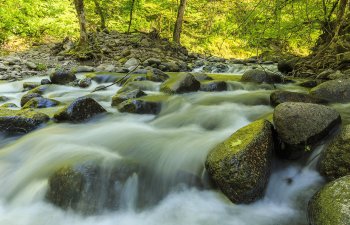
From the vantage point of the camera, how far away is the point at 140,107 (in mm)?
5359

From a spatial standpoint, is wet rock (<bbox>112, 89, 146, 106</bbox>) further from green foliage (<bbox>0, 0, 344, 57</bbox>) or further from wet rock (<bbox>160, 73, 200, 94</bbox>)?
green foliage (<bbox>0, 0, 344, 57</bbox>)

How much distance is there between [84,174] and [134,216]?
0.63 meters

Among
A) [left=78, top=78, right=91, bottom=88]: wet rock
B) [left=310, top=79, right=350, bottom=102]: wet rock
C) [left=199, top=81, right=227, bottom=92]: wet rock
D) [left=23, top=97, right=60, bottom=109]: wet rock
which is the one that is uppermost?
[left=310, top=79, right=350, bottom=102]: wet rock

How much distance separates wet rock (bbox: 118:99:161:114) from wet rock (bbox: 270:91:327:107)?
6.27 feet

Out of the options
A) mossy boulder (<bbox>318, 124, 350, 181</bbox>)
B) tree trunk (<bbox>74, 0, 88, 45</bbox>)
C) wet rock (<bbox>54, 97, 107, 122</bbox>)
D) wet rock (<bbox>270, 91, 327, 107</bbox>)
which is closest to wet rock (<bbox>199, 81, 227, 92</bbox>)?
wet rock (<bbox>270, 91, 327, 107</bbox>)

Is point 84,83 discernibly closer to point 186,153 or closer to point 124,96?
point 124,96

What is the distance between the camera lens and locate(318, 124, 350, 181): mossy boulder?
288 centimetres

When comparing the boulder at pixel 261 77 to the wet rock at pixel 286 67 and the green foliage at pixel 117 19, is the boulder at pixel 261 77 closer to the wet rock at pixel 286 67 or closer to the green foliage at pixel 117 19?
the wet rock at pixel 286 67

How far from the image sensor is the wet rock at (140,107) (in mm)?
5332

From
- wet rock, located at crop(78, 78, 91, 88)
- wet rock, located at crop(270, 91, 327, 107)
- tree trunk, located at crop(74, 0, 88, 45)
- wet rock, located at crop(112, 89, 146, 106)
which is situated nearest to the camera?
wet rock, located at crop(270, 91, 327, 107)

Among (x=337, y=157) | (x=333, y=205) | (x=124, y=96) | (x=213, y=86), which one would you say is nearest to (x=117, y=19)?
(x=213, y=86)

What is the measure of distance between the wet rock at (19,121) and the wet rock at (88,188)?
161 centimetres

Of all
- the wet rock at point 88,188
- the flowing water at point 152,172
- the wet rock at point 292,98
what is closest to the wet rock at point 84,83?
the flowing water at point 152,172

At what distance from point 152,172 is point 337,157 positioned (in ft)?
6.00
